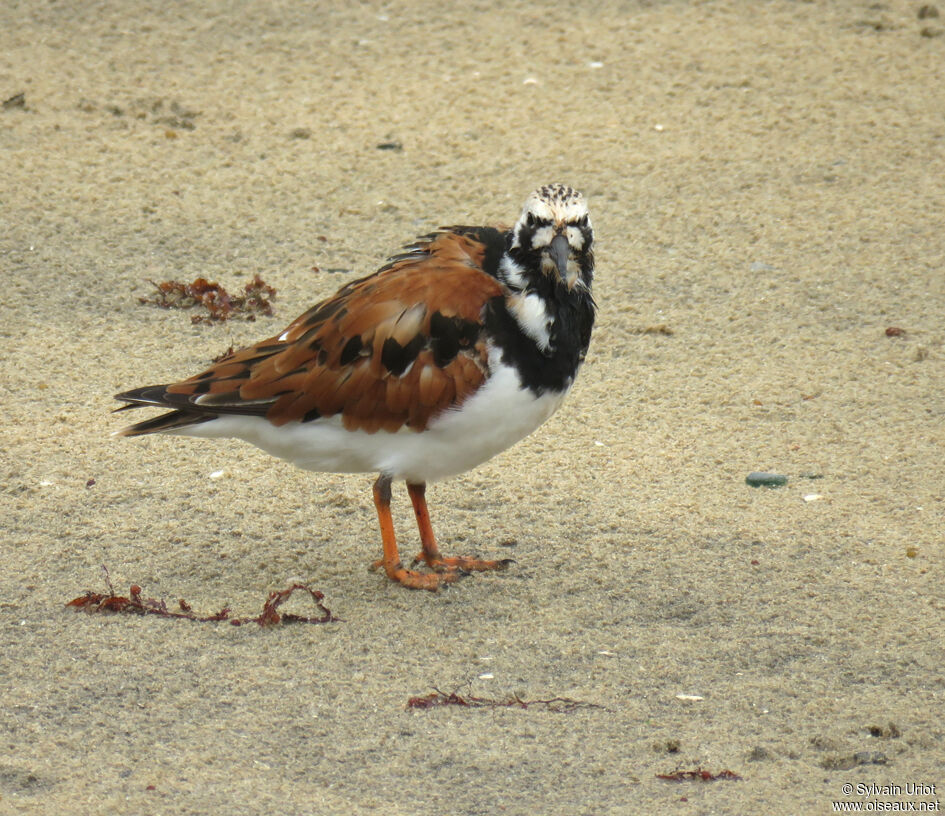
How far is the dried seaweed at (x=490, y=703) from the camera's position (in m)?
4.35

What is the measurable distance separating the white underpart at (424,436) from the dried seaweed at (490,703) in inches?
35.1

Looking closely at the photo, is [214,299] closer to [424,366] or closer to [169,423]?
[169,423]

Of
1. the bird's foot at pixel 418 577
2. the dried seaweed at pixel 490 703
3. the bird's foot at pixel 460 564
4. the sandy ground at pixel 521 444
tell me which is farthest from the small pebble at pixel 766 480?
the dried seaweed at pixel 490 703

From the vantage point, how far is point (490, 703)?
4371 mm

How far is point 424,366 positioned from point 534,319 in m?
0.42

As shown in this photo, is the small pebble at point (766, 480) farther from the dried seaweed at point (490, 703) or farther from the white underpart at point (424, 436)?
the dried seaweed at point (490, 703)

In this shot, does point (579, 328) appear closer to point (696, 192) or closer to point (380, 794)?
point (380, 794)

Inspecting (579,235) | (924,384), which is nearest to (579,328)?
(579,235)

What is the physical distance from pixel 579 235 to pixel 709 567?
144cm

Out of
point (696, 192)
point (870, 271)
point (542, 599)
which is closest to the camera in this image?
point (542, 599)

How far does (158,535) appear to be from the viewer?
541 cm

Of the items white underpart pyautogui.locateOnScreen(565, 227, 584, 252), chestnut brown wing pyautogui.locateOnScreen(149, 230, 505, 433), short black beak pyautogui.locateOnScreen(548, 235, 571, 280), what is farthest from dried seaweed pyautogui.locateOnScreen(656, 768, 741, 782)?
white underpart pyautogui.locateOnScreen(565, 227, 584, 252)

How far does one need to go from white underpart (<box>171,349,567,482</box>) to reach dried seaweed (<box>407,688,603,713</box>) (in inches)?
35.1

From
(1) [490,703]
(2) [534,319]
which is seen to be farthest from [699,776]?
(2) [534,319]
